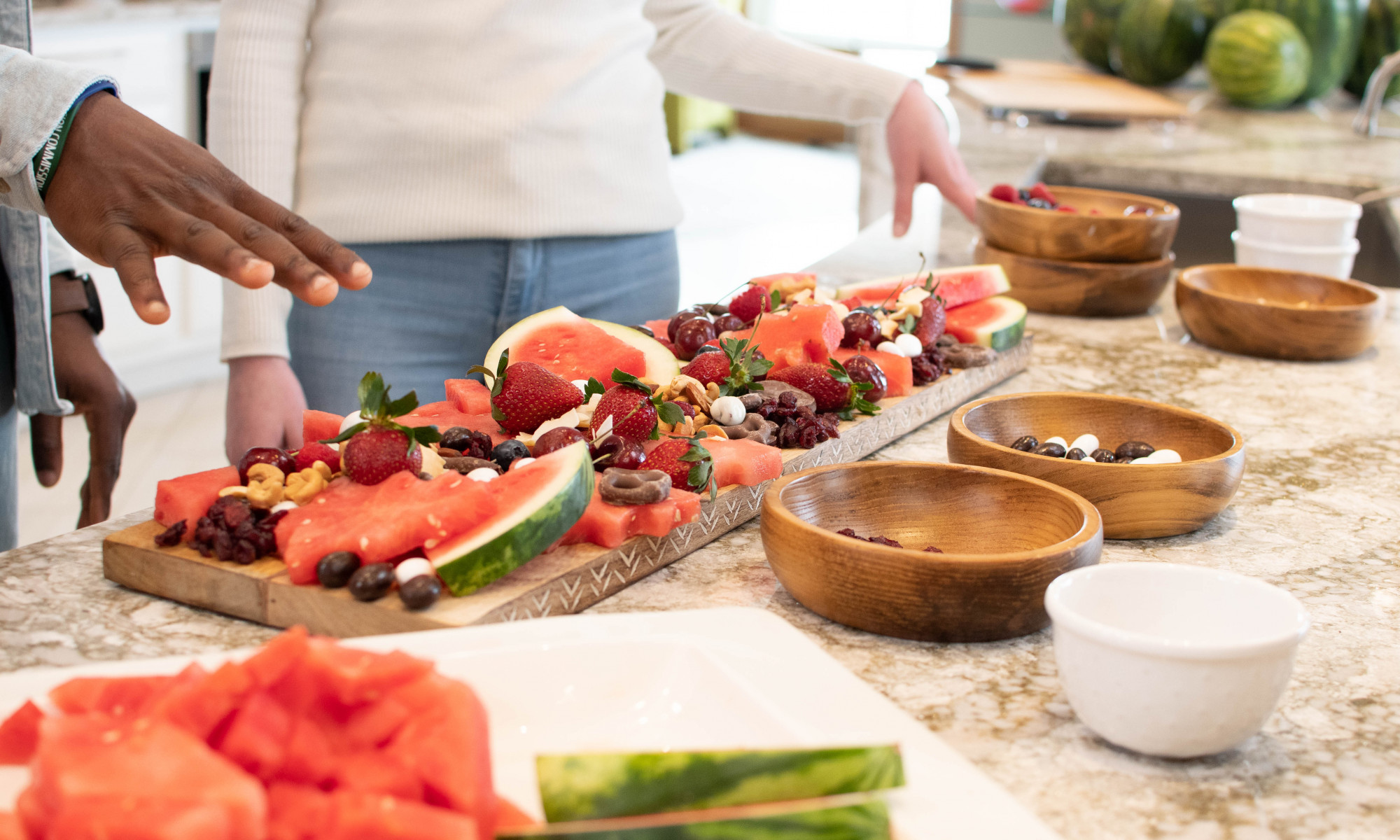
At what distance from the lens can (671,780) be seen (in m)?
0.69

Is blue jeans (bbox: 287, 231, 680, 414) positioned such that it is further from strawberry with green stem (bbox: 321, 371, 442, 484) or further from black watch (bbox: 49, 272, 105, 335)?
strawberry with green stem (bbox: 321, 371, 442, 484)

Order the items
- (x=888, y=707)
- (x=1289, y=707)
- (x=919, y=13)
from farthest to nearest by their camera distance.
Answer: (x=919, y=13)
(x=1289, y=707)
(x=888, y=707)

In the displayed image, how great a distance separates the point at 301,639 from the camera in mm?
678

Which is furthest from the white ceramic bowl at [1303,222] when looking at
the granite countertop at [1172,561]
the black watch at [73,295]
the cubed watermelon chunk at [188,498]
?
the black watch at [73,295]

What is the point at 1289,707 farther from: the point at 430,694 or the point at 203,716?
the point at 203,716

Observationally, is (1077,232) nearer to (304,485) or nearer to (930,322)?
(930,322)

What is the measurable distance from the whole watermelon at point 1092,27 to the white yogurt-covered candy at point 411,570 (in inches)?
177

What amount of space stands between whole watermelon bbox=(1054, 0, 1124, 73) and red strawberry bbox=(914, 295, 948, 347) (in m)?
3.49

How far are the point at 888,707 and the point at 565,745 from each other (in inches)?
9.1

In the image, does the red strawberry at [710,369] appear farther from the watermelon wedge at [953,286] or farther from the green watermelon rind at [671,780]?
the green watermelon rind at [671,780]

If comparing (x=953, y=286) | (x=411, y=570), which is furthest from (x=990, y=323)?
(x=411, y=570)

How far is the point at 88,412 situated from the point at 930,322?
1.36m

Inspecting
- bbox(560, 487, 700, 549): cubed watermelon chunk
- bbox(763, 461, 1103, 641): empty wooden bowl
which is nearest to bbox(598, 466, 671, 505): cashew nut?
bbox(560, 487, 700, 549): cubed watermelon chunk

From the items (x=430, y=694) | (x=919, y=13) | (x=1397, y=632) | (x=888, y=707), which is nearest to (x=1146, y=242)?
(x=1397, y=632)
